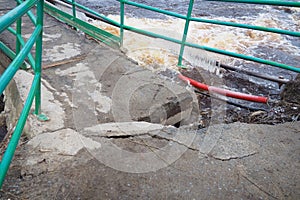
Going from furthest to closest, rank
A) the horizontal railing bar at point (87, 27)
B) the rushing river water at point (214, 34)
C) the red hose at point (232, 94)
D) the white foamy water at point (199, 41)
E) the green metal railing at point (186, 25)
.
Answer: the rushing river water at point (214, 34)
the white foamy water at point (199, 41)
the horizontal railing bar at point (87, 27)
the red hose at point (232, 94)
the green metal railing at point (186, 25)

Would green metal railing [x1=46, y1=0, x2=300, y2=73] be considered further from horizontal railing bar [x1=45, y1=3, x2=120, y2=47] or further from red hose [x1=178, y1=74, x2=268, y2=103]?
red hose [x1=178, y1=74, x2=268, y2=103]

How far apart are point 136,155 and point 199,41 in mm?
5250

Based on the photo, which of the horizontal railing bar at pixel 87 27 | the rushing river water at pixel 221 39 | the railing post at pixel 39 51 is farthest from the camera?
the rushing river water at pixel 221 39

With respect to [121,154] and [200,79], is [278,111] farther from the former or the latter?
[121,154]

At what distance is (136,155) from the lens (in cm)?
177

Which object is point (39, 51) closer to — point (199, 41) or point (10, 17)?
point (10, 17)

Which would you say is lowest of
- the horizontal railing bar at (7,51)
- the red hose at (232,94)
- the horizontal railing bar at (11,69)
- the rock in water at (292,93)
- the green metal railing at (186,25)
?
the red hose at (232,94)

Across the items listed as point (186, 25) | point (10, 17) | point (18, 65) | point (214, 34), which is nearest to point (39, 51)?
point (18, 65)

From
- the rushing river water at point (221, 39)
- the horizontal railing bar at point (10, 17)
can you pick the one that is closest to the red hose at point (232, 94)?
the rushing river water at point (221, 39)

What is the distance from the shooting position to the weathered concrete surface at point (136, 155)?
1.53 m

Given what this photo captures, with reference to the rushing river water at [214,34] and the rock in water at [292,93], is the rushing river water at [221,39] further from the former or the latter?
the rock in water at [292,93]

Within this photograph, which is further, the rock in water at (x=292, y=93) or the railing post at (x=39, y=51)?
the rock in water at (x=292, y=93)

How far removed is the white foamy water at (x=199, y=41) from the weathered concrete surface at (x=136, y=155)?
67.7 inches

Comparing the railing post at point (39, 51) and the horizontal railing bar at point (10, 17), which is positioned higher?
the horizontal railing bar at point (10, 17)
